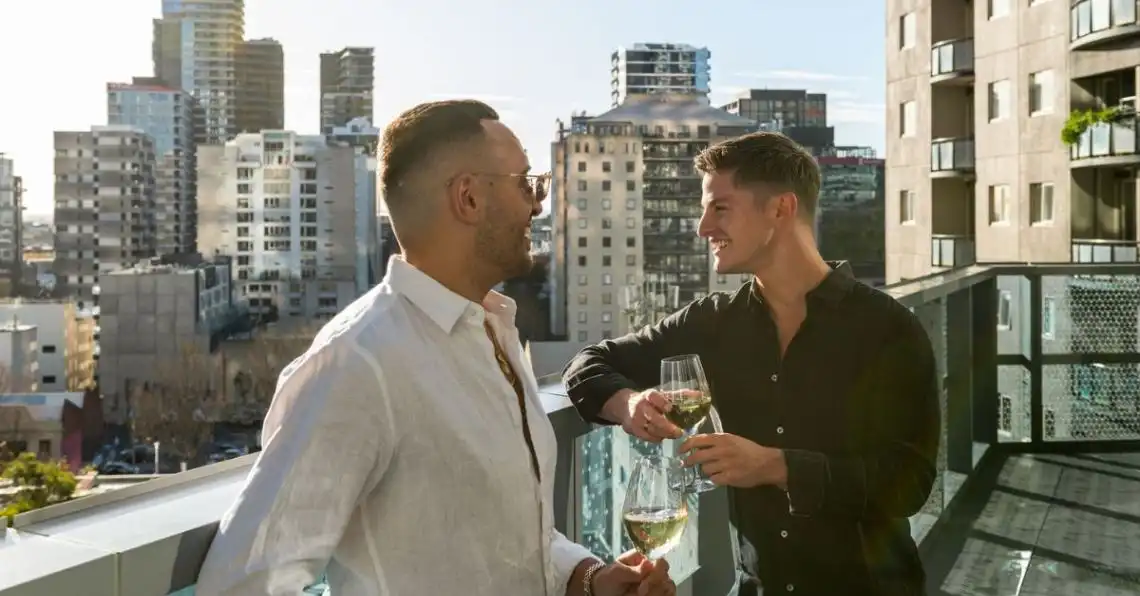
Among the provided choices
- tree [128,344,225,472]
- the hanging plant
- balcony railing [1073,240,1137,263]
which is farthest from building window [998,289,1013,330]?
tree [128,344,225,472]

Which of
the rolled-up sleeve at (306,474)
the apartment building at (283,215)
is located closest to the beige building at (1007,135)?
the rolled-up sleeve at (306,474)

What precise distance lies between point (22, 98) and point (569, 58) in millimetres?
39480

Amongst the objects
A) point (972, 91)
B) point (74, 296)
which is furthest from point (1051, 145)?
point (74, 296)

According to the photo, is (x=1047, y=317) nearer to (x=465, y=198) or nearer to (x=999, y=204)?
(x=465, y=198)

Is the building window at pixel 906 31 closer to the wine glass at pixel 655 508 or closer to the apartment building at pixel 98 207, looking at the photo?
the wine glass at pixel 655 508

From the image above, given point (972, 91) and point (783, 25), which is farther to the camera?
point (783, 25)

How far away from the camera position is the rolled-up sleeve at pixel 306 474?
1.02 meters

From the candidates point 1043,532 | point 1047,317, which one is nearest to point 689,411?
point 1043,532

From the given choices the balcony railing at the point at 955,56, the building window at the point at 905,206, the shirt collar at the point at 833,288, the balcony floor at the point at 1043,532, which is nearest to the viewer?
the shirt collar at the point at 833,288

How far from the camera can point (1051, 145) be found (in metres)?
19.4

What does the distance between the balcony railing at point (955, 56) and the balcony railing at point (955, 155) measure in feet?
4.21

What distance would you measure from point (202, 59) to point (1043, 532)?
100 metres

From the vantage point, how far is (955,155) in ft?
72.0

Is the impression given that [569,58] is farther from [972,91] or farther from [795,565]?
[795,565]
